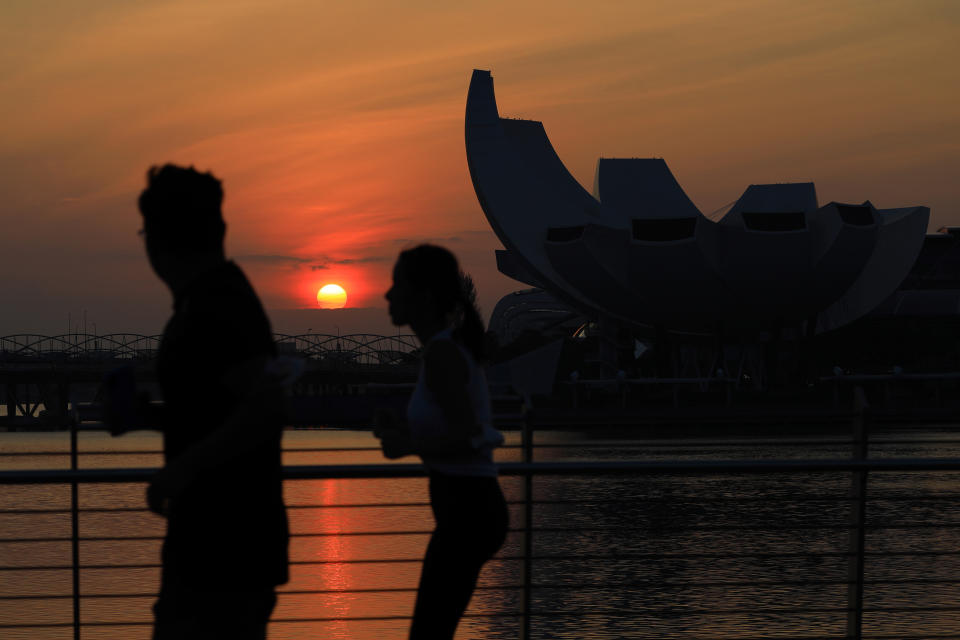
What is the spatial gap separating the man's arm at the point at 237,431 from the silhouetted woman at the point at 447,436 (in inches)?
24.1

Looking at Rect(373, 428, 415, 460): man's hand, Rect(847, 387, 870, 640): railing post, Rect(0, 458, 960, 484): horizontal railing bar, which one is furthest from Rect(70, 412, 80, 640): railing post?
Rect(847, 387, 870, 640): railing post

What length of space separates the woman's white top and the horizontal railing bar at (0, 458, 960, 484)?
363mm

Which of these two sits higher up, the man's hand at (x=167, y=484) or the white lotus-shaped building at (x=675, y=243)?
the white lotus-shaped building at (x=675, y=243)

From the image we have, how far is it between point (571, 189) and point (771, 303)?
18218mm

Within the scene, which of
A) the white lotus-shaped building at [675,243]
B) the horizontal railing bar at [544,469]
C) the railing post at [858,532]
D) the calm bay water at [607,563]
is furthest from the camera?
the white lotus-shaped building at [675,243]

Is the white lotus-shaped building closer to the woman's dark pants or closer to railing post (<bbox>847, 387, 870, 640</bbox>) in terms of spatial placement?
railing post (<bbox>847, 387, 870, 640</bbox>)

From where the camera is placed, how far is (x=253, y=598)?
7.29 feet

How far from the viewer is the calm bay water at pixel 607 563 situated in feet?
23.0

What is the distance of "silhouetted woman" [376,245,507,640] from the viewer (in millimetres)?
2711

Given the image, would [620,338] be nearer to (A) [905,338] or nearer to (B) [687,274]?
(B) [687,274]

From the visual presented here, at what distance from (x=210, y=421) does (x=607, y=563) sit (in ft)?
52.9

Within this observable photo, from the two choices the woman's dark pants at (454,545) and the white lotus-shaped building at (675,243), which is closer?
the woman's dark pants at (454,545)

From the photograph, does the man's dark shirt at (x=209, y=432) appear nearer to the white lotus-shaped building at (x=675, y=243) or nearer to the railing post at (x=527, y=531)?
the railing post at (x=527, y=531)

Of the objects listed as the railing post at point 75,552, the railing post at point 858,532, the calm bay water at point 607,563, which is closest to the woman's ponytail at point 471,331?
the calm bay water at point 607,563
